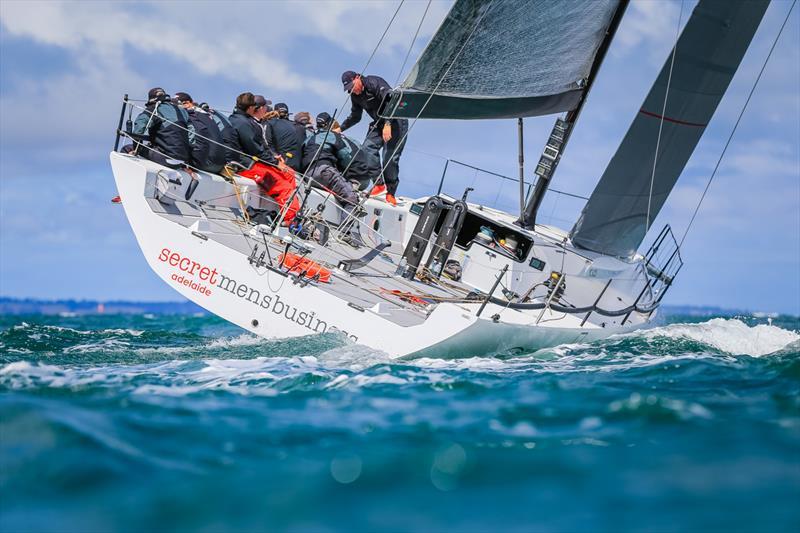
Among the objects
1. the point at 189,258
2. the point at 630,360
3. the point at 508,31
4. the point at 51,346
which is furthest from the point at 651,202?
the point at 51,346

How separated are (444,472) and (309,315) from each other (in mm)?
3890

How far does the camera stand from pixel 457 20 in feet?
Result: 27.7

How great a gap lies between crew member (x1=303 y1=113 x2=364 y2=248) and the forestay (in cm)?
175

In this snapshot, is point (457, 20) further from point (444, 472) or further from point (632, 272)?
point (444, 472)

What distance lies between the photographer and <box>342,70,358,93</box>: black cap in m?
10.9

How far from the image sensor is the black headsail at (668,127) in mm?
9961

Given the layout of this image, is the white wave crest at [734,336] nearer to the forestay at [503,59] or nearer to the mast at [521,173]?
the mast at [521,173]

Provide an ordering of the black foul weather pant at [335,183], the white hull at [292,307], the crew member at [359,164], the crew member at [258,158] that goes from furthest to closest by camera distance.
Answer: the crew member at [359,164] → the black foul weather pant at [335,183] → the crew member at [258,158] → the white hull at [292,307]

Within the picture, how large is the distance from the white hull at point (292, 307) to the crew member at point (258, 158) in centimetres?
165

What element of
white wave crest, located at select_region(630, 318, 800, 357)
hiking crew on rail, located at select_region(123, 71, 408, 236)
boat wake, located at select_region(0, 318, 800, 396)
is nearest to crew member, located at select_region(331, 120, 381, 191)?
hiking crew on rail, located at select_region(123, 71, 408, 236)

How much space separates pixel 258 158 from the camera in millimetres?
10047

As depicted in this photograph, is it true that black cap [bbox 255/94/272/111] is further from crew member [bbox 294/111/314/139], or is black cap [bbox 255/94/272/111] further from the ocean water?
the ocean water

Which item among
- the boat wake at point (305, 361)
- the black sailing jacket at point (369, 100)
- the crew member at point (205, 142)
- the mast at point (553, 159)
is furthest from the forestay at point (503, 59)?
the boat wake at point (305, 361)

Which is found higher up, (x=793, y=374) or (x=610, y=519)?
(x=793, y=374)
